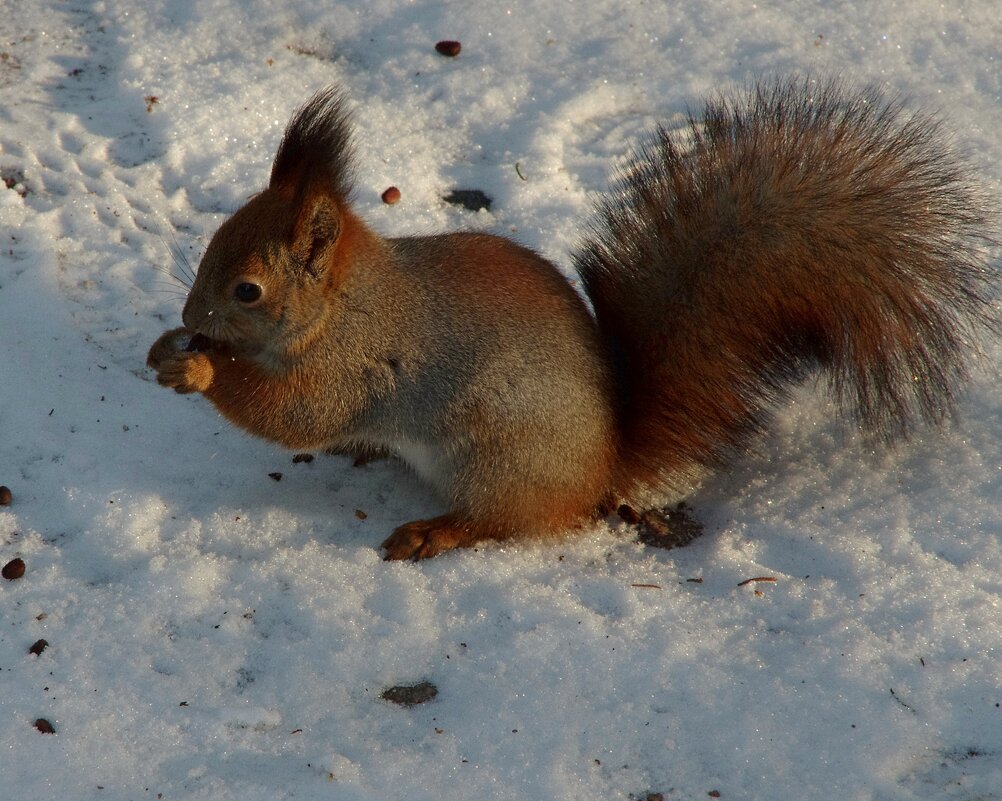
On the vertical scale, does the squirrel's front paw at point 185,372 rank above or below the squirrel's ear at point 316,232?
below

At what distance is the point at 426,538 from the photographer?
2324mm

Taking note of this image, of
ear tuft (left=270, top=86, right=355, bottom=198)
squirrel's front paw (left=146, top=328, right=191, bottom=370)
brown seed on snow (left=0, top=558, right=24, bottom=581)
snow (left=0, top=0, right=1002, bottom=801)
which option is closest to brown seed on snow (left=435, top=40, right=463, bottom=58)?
snow (left=0, top=0, right=1002, bottom=801)

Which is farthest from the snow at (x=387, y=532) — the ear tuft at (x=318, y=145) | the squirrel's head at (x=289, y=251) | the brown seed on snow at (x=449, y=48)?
the ear tuft at (x=318, y=145)

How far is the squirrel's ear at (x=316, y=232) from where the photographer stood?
6.95 feet

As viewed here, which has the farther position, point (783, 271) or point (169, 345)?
point (169, 345)

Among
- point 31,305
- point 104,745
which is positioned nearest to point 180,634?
point 104,745

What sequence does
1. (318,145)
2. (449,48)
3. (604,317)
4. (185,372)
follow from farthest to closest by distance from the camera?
(449,48)
(604,317)
(185,372)
(318,145)

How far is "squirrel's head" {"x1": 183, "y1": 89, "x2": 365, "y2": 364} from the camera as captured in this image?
83.4 inches

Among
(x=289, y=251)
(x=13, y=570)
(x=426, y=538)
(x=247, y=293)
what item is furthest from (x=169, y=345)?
(x=426, y=538)

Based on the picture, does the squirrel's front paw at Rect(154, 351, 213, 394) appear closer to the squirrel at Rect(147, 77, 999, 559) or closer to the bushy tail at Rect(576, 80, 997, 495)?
the squirrel at Rect(147, 77, 999, 559)

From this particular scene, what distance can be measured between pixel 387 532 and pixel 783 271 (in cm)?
102

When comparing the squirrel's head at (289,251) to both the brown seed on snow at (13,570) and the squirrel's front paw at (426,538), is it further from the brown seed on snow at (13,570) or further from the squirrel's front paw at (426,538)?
the brown seed on snow at (13,570)

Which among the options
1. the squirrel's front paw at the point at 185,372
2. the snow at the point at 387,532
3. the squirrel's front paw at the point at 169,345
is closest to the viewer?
the snow at the point at 387,532

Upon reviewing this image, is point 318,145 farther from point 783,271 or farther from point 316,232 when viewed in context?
point 783,271
